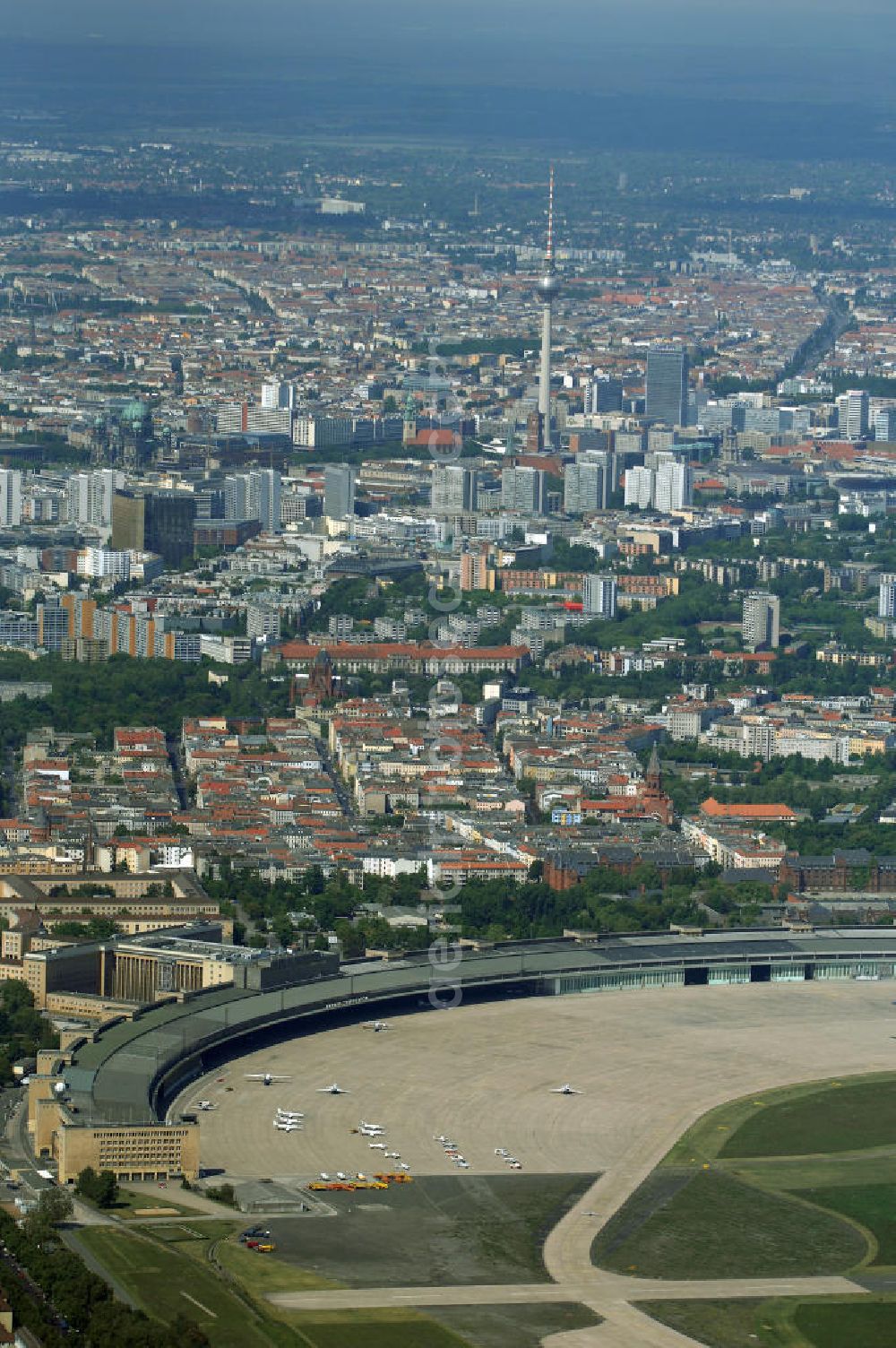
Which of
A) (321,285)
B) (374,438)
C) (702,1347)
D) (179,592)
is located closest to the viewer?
(702,1347)

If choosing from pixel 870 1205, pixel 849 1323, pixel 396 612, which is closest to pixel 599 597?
pixel 396 612

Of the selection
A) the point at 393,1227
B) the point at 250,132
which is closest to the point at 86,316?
the point at 250,132

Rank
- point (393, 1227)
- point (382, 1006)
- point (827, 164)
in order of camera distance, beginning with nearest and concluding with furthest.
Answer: point (393, 1227) → point (382, 1006) → point (827, 164)

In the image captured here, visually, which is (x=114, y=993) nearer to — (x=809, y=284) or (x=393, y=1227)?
(x=393, y=1227)

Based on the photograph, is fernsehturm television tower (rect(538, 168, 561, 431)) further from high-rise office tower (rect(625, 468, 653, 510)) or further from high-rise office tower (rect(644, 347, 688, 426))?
high-rise office tower (rect(625, 468, 653, 510))

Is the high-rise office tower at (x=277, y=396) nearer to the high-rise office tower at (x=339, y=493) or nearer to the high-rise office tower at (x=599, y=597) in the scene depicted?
the high-rise office tower at (x=339, y=493)

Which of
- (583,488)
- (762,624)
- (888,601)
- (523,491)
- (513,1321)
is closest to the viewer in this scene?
(513,1321)

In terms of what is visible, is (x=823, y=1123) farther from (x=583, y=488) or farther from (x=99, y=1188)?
(x=583, y=488)
